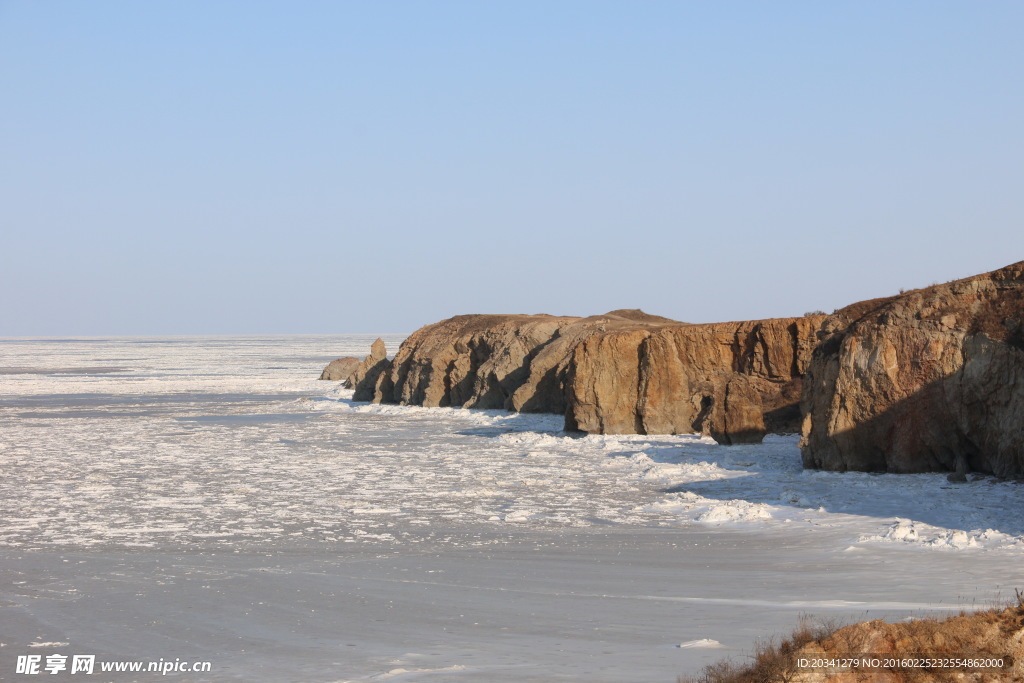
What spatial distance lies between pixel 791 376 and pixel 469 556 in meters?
16.5

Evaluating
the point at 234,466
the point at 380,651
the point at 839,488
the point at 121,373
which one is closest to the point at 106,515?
the point at 234,466

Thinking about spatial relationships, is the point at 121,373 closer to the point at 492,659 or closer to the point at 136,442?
the point at 136,442

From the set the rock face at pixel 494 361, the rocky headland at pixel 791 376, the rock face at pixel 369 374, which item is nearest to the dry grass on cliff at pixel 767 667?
the rocky headland at pixel 791 376

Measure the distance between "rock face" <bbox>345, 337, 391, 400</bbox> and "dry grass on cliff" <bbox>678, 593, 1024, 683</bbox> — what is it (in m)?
38.3

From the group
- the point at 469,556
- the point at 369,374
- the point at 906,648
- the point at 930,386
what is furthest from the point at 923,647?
the point at 369,374

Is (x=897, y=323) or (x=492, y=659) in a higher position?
(x=897, y=323)

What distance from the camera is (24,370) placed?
75750mm

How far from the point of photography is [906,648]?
575cm

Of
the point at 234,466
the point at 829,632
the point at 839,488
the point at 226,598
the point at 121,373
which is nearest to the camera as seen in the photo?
the point at 829,632

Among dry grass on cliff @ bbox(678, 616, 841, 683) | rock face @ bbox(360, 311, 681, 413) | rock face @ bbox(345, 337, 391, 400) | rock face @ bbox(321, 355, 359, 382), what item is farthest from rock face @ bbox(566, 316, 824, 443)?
rock face @ bbox(321, 355, 359, 382)

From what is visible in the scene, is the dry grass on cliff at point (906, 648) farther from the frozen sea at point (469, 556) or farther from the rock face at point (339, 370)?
A: the rock face at point (339, 370)

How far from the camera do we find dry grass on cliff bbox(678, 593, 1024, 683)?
555cm

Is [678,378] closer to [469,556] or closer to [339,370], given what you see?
[469,556]

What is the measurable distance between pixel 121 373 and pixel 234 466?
52.4 meters
